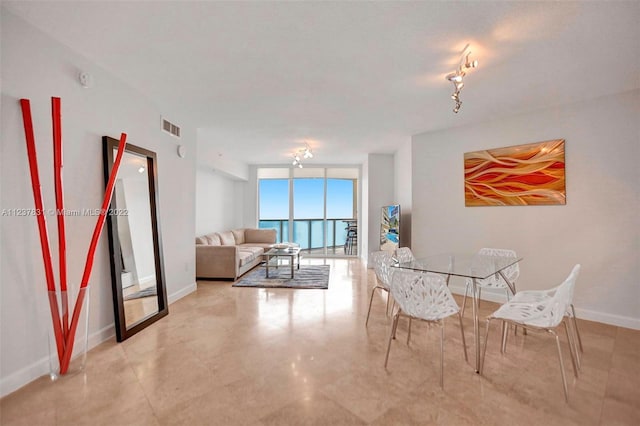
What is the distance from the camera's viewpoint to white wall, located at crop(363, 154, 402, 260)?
255 inches

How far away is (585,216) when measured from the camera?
131 inches

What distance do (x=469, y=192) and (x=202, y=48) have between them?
12.4 ft

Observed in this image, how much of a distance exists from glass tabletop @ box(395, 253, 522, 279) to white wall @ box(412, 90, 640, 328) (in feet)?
3.43

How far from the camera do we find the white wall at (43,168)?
6.27ft

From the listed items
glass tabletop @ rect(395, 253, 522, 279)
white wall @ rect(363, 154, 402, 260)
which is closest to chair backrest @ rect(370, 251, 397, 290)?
glass tabletop @ rect(395, 253, 522, 279)

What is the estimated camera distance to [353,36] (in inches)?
85.1

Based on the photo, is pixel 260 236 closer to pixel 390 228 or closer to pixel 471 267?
pixel 390 228

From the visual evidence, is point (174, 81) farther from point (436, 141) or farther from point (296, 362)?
point (436, 141)

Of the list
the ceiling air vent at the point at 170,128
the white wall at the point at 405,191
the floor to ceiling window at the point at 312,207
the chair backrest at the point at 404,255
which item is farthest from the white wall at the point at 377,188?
the ceiling air vent at the point at 170,128

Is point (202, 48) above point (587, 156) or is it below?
above

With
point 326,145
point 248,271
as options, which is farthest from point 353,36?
point 248,271

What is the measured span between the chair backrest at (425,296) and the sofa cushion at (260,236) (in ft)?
18.9

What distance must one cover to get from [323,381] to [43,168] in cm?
255

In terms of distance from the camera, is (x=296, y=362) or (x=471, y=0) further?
(x=296, y=362)
